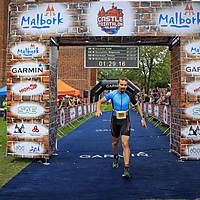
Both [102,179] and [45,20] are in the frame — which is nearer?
[102,179]

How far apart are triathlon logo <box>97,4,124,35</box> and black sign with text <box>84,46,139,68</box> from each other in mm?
2330

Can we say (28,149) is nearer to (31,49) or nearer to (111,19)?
Answer: (31,49)

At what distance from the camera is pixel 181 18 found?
510cm

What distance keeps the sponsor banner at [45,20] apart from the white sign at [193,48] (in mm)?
2980

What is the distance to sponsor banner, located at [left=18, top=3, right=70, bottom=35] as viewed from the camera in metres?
5.16

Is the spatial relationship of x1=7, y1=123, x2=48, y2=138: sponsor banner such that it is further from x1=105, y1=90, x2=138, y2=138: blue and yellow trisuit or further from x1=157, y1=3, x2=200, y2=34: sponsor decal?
x1=157, y1=3, x2=200, y2=34: sponsor decal

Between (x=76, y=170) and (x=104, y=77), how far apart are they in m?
51.9

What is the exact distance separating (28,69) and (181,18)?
12.7 feet

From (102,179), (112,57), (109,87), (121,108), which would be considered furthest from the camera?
(109,87)

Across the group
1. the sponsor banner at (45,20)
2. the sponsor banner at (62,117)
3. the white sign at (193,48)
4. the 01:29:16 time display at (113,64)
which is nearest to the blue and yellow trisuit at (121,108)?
the white sign at (193,48)

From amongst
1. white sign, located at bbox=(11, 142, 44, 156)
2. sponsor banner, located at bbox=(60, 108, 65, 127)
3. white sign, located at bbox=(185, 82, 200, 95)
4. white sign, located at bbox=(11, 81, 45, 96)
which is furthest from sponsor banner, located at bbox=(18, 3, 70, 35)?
sponsor banner, located at bbox=(60, 108, 65, 127)

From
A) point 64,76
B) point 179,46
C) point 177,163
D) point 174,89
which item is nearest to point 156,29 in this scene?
point 179,46

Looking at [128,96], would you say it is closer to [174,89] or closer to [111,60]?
[174,89]

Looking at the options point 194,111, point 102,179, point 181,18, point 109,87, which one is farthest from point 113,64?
point 109,87
